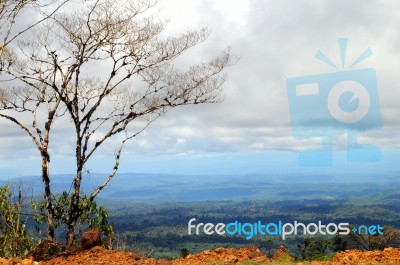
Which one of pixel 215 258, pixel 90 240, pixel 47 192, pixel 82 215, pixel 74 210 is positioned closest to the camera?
pixel 215 258

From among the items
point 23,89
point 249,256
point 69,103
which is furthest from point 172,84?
point 249,256

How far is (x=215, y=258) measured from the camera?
46.0ft

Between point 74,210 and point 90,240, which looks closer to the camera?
point 90,240

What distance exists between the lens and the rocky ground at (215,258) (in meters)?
13.5

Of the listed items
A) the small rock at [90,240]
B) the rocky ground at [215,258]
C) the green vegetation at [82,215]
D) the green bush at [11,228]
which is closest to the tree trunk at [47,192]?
the green vegetation at [82,215]

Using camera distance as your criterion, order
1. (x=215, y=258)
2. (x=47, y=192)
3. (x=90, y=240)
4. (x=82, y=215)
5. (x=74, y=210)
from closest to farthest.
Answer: (x=215, y=258), (x=90, y=240), (x=47, y=192), (x=74, y=210), (x=82, y=215)

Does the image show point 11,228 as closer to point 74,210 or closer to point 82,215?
point 82,215

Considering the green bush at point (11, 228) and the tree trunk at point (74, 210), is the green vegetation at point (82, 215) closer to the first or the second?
the tree trunk at point (74, 210)

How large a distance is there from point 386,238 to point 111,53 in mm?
30335

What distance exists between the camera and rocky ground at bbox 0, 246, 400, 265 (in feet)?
44.3

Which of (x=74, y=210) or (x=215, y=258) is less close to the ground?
(x=74, y=210)

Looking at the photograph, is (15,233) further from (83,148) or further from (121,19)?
(121,19)

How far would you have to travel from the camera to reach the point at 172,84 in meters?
22.8

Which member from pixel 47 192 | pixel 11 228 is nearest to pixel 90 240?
pixel 47 192
